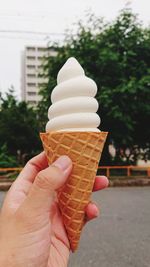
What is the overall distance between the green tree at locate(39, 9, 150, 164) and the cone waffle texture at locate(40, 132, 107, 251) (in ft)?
33.8

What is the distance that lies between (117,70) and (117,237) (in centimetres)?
862

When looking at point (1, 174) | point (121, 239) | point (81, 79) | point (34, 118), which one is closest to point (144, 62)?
point (34, 118)

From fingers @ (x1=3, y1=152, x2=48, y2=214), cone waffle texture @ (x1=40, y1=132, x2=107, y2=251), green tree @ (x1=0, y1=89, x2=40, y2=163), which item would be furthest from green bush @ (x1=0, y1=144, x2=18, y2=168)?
cone waffle texture @ (x1=40, y1=132, x2=107, y2=251)

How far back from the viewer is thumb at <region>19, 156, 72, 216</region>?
173cm

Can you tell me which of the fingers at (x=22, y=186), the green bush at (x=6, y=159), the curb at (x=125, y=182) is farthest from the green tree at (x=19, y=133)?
the fingers at (x=22, y=186)

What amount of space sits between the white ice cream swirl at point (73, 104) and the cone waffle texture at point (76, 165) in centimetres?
10

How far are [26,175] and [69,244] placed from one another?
0.47m

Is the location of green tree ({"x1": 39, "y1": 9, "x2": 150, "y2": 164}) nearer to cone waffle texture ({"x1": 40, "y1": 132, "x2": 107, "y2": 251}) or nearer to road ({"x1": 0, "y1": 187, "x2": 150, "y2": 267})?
road ({"x1": 0, "y1": 187, "x2": 150, "y2": 267})

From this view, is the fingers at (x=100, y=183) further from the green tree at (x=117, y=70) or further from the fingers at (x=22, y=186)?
the green tree at (x=117, y=70)

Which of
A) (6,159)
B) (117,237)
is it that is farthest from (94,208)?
(6,159)

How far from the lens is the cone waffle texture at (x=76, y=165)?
6.24ft

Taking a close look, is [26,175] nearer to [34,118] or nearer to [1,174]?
[1,174]

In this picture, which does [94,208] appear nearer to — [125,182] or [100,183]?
[100,183]

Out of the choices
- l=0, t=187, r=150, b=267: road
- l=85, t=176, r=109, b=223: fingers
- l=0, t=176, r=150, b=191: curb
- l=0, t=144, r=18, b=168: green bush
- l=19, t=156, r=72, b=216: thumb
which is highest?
l=19, t=156, r=72, b=216: thumb
